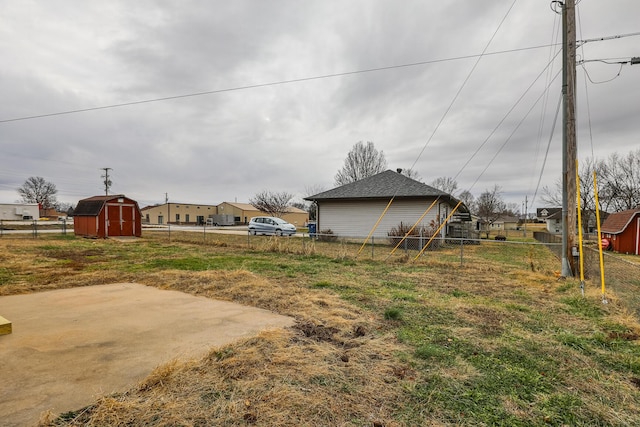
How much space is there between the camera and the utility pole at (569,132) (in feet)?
26.8

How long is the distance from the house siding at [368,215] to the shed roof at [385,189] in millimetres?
541

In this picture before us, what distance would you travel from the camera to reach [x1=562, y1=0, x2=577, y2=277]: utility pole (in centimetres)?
818

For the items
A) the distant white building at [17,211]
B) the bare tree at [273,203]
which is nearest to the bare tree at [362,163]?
the bare tree at [273,203]

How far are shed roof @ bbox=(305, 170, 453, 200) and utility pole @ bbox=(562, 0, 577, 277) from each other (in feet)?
29.2

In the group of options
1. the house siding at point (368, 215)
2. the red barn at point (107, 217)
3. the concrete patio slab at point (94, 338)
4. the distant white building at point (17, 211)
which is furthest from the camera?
the distant white building at point (17, 211)

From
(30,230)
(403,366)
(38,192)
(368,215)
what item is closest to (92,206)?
(30,230)

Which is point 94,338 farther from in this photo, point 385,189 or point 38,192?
point 38,192

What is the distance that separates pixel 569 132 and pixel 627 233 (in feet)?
52.1

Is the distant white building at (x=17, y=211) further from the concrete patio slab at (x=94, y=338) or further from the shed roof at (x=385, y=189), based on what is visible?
the concrete patio slab at (x=94, y=338)

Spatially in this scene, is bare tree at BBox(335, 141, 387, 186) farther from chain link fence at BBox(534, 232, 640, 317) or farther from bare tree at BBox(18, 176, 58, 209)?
bare tree at BBox(18, 176, 58, 209)

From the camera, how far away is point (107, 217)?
2133 cm

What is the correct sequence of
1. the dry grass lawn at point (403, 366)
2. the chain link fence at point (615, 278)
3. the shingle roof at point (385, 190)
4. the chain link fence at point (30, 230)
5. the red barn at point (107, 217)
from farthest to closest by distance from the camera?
1. the chain link fence at point (30, 230)
2. the red barn at point (107, 217)
3. the shingle roof at point (385, 190)
4. the chain link fence at point (615, 278)
5. the dry grass lawn at point (403, 366)

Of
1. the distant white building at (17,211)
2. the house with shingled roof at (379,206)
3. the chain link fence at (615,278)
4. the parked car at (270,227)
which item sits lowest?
the chain link fence at (615,278)

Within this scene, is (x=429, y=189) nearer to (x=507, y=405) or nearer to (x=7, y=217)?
(x=507, y=405)
